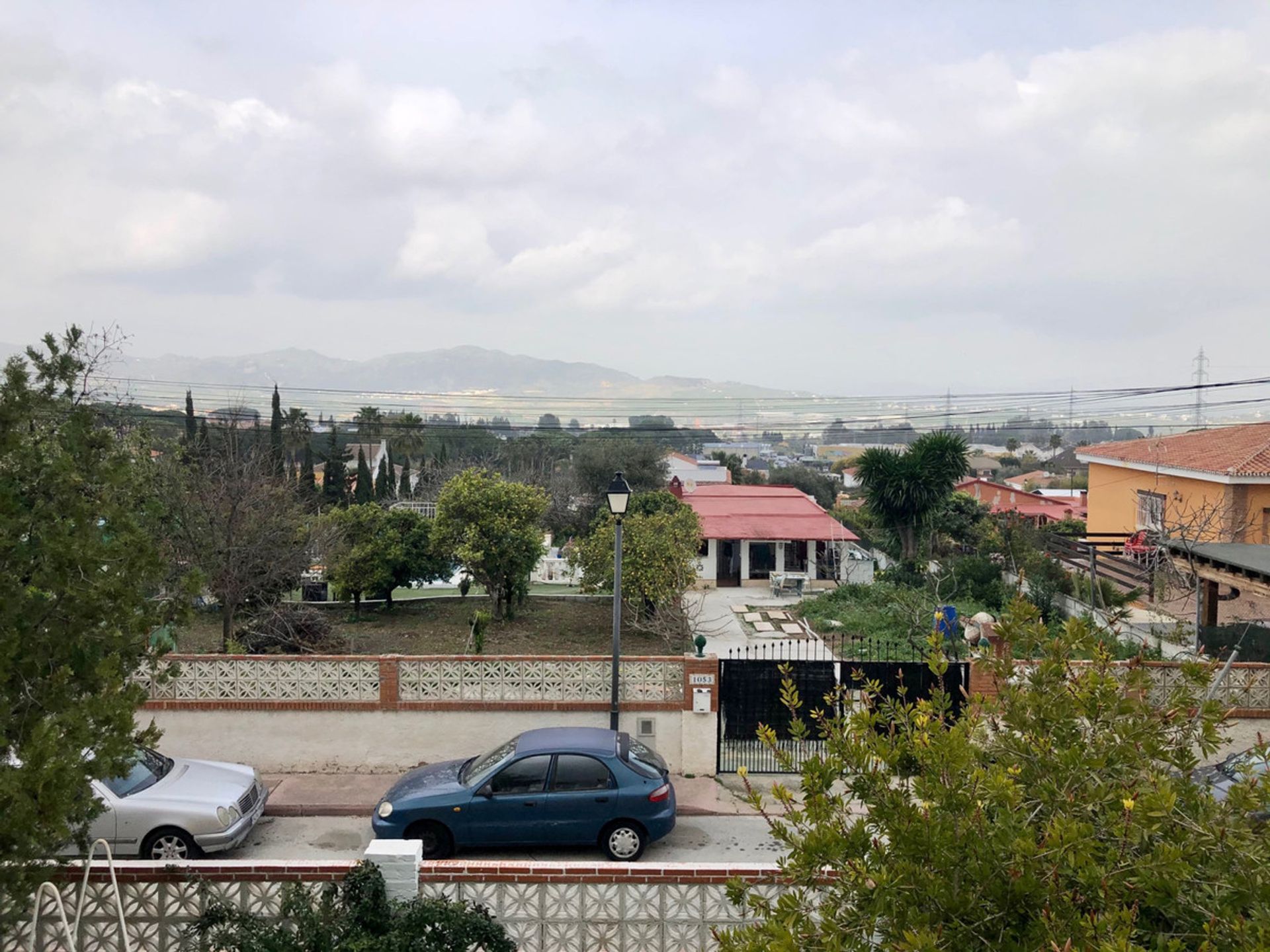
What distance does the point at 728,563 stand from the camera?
94.2 feet

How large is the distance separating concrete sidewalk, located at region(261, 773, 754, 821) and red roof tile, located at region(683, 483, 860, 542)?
1630cm

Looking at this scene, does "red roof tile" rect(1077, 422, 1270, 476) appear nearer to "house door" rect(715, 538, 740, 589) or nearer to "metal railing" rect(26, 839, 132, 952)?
"house door" rect(715, 538, 740, 589)

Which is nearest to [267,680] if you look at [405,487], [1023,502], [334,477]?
[334,477]

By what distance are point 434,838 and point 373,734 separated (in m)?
2.92

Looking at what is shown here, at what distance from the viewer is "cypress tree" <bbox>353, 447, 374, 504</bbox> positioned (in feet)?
144

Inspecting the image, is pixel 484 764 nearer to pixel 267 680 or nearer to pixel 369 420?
pixel 267 680

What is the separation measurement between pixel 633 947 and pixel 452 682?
19.3ft

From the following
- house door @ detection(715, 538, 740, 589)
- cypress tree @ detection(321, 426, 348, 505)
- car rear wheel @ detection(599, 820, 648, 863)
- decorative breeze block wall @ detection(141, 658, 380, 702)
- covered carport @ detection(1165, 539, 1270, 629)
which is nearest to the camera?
car rear wheel @ detection(599, 820, 648, 863)

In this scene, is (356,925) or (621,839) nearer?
(356,925)

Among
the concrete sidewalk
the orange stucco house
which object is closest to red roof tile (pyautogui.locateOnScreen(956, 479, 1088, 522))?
the orange stucco house

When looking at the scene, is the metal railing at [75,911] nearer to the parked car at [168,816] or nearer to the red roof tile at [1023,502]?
the parked car at [168,816]

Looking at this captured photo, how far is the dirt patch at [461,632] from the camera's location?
17266mm

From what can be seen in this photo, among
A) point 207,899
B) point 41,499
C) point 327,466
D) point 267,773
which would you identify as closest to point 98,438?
point 41,499

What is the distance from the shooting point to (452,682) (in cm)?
1092
